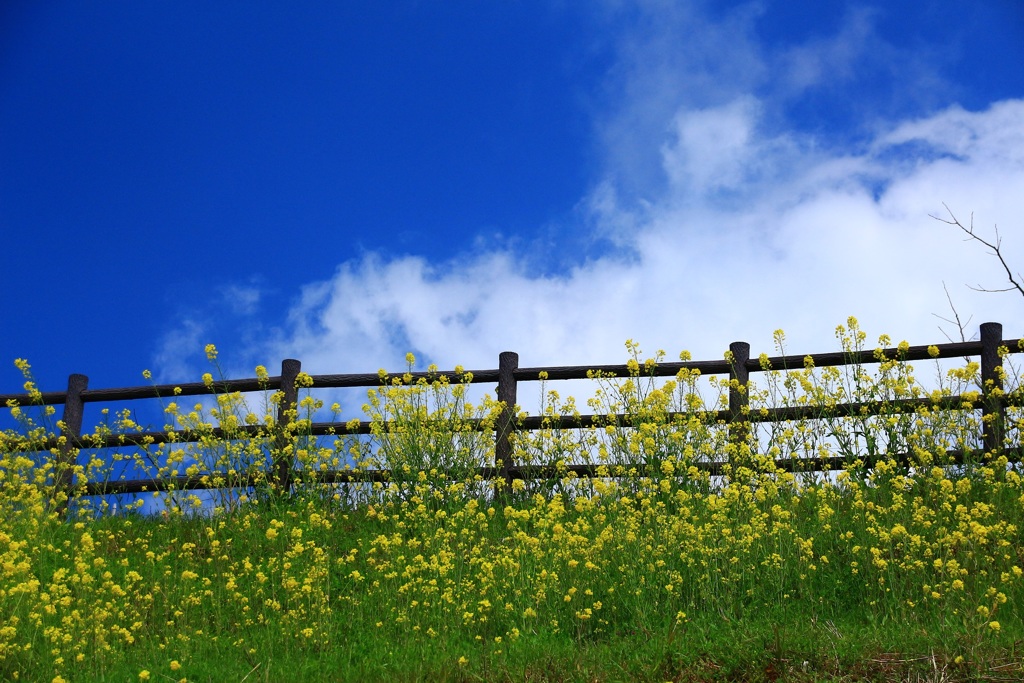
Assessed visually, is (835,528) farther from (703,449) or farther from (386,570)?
(386,570)

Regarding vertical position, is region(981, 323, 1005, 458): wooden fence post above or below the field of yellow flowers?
above

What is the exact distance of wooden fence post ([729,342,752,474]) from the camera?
1034cm

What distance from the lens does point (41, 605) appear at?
687 centimetres

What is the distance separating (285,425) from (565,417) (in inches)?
141

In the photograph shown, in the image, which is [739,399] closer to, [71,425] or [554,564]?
[554,564]

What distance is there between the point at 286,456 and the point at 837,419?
253 inches

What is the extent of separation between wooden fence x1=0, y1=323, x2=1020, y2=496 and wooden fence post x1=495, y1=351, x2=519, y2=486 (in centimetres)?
1

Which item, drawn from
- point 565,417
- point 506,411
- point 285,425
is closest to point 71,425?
point 285,425

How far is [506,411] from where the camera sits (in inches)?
436

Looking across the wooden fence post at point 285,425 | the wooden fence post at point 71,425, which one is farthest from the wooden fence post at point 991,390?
the wooden fence post at point 71,425

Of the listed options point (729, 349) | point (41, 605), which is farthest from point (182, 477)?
point (729, 349)

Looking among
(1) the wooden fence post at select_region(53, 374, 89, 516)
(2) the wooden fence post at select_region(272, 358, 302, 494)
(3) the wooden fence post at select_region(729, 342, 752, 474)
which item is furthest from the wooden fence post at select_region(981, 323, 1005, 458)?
(1) the wooden fence post at select_region(53, 374, 89, 516)

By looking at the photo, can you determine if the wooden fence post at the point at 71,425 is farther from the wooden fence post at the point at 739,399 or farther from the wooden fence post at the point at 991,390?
the wooden fence post at the point at 991,390

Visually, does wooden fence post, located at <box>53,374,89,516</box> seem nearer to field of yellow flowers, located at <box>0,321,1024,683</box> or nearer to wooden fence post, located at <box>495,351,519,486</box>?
field of yellow flowers, located at <box>0,321,1024,683</box>
